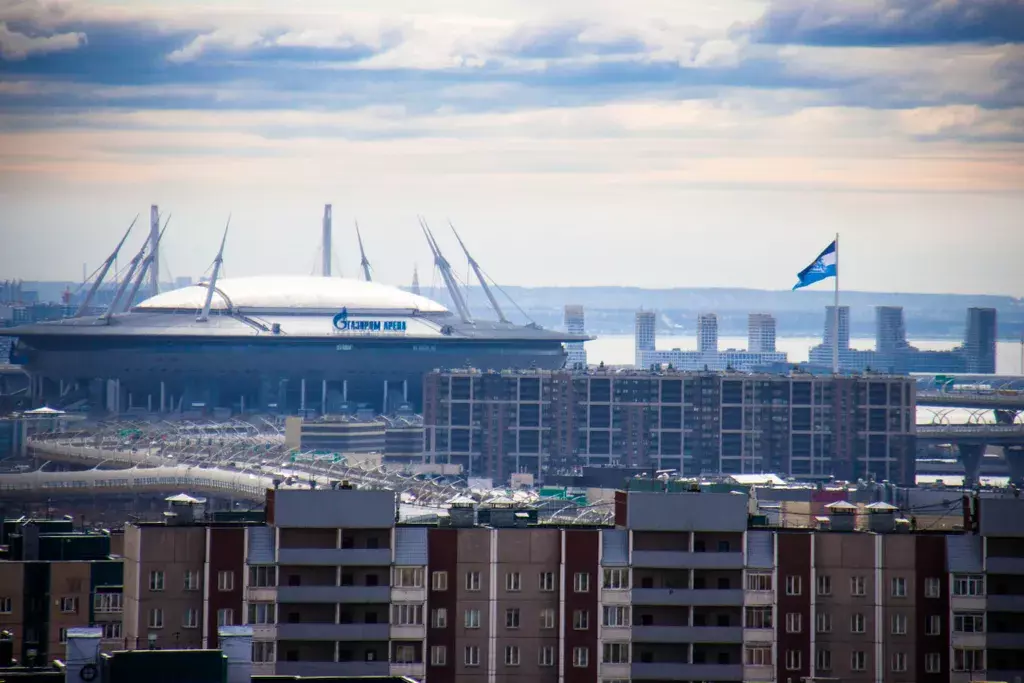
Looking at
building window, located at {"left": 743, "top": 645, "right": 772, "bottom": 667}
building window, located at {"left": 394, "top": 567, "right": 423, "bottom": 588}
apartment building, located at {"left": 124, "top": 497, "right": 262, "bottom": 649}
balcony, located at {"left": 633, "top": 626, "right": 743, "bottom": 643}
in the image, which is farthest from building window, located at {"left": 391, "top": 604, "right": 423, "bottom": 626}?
building window, located at {"left": 743, "top": 645, "right": 772, "bottom": 667}

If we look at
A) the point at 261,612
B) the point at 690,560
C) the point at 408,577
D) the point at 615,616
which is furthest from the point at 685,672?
the point at 261,612

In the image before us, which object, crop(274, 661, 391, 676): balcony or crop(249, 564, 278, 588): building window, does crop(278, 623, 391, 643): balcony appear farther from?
crop(249, 564, 278, 588): building window

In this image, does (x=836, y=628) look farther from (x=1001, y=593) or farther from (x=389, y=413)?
(x=389, y=413)

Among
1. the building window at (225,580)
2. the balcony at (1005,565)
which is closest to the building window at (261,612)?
the building window at (225,580)

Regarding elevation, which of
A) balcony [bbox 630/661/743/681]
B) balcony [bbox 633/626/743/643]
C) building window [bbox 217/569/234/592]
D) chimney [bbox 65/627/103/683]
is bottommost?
balcony [bbox 630/661/743/681]

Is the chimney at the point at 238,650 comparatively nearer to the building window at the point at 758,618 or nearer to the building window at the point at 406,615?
the building window at the point at 406,615

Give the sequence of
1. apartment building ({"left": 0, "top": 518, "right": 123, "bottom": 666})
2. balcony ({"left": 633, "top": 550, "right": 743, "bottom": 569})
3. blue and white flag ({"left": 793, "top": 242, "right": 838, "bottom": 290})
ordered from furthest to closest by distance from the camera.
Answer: blue and white flag ({"left": 793, "top": 242, "right": 838, "bottom": 290}), apartment building ({"left": 0, "top": 518, "right": 123, "bottom": 666}), balcony ({"left": 633, "top": 550, "right": 743, "bottom": 569})
